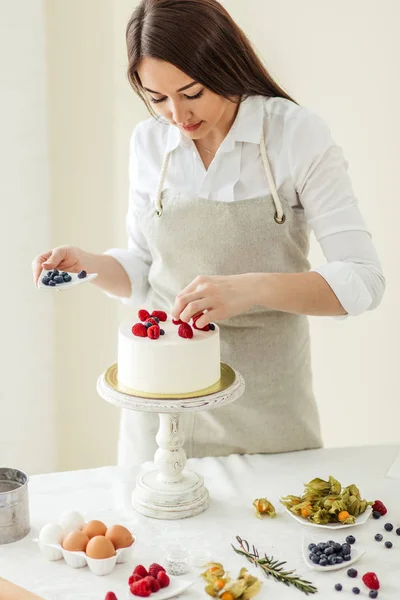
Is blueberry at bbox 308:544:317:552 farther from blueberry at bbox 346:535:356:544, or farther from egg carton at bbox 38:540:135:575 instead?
egg carton at bbox 38:540:135:575

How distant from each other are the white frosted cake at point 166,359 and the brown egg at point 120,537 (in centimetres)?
28

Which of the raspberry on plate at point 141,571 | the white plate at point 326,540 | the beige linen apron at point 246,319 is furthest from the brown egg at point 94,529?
the beige linen apron at point 246,319

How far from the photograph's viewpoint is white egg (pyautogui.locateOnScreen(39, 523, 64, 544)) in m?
1.52

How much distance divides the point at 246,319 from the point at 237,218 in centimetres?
23

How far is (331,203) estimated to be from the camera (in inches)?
76.4

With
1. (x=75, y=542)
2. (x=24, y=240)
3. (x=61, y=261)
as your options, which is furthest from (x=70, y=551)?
(x=24, y=240)

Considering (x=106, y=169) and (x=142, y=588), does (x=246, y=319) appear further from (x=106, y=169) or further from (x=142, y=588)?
(x=106, y=169)

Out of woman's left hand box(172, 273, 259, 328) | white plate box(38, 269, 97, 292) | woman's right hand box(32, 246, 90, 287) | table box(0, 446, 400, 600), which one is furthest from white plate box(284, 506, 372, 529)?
woman's right hand box(32, 246, 90, 287)

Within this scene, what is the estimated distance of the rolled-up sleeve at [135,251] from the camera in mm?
2184

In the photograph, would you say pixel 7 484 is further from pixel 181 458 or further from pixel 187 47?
pixel 187 47

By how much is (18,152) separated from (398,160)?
1.31m

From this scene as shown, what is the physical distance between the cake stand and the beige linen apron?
0.28 metres

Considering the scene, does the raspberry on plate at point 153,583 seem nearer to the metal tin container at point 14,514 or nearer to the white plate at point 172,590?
the white plate at point 172,590

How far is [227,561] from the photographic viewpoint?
1.53m
